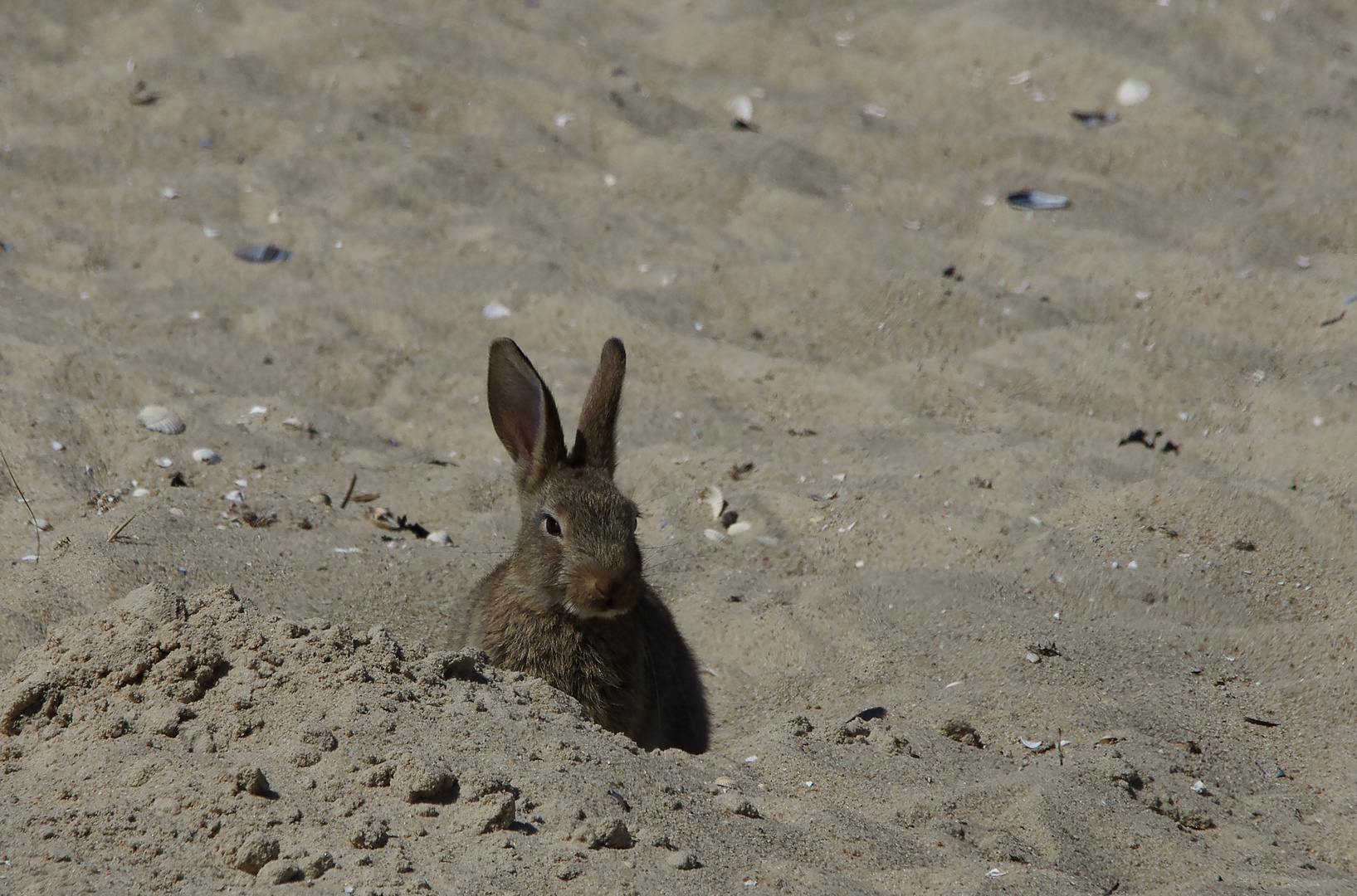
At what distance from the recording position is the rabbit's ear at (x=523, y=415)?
13.0 ft

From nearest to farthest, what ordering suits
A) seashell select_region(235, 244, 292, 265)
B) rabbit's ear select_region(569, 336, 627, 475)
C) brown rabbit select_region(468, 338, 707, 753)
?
brown rabbit select_region(468, 338, 707, 753) < rabbit's ear select_region(569, 336, 627, 475) < seashell select_region(235, 244, 292, 265)

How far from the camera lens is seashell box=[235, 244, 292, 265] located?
19.7ft

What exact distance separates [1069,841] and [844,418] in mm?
2746

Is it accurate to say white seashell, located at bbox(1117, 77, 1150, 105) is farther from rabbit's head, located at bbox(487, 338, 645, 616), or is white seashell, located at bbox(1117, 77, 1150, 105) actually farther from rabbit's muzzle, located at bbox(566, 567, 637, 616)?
rabbit's muzzle, located at bbox(566, 567, 637, 616)

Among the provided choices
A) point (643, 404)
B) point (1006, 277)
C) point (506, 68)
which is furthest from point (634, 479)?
point (506, 68)

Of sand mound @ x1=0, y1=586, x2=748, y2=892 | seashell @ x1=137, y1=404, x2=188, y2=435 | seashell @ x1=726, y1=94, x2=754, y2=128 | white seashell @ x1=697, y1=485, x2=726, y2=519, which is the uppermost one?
seashell @ x1=726, y1=94, x2=754, y2=128

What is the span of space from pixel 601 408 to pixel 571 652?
882 millimetres

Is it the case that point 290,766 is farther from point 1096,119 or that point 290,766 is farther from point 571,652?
point 1096,119

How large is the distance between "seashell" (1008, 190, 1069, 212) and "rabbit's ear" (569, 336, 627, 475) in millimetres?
3382

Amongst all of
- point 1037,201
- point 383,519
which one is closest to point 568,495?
point 383,519

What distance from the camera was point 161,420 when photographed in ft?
15.6

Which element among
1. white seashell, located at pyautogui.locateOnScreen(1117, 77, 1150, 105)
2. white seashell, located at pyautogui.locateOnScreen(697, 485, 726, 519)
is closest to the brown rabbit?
white seashell, located at pyautogui.locateOnScreen(697, 485, 726, 519)

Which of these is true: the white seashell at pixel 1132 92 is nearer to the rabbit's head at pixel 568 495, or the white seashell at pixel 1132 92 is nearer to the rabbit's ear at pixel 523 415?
the rabbit's head at pixel 568 495

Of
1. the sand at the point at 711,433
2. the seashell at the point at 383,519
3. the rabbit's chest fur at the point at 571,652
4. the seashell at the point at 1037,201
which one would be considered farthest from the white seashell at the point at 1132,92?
the seashell at the point at 383,519
